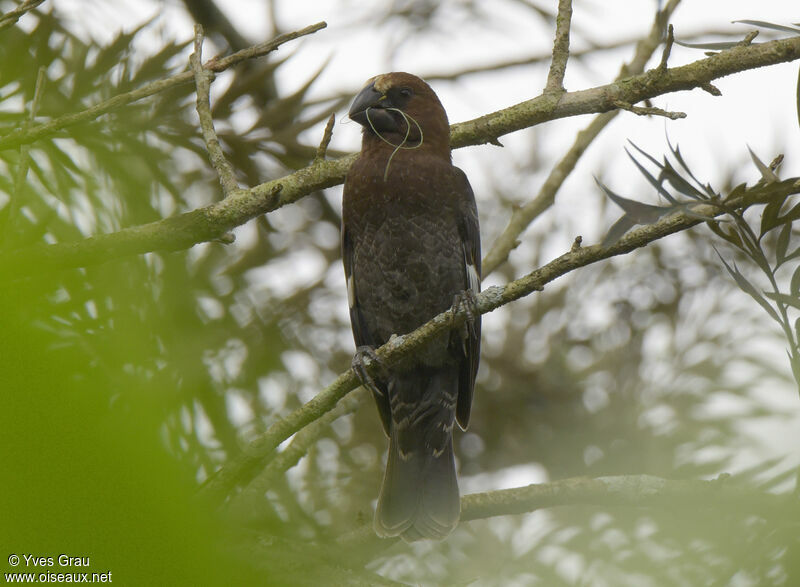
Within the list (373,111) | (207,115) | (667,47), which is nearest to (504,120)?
(667,47)

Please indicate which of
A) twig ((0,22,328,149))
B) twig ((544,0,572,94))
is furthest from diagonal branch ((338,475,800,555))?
twig ((0,22,328,149))

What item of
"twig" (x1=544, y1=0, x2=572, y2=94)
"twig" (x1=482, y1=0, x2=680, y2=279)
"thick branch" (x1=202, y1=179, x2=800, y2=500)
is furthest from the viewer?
"twig" (x1=482, y1=0, x2=680, y2=279)

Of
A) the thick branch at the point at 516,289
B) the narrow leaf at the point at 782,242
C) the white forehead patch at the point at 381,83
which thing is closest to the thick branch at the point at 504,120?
the thick branch at the point at 516,289

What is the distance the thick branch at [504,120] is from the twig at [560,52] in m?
0.06

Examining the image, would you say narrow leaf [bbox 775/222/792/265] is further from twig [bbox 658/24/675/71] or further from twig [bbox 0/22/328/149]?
twig [bbox 0/22/328/149]

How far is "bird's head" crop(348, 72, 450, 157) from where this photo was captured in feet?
10.8

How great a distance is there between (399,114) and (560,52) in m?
1.15

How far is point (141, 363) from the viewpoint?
449mm

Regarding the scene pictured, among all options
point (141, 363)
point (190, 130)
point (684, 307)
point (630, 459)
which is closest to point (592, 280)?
point (684, 307)

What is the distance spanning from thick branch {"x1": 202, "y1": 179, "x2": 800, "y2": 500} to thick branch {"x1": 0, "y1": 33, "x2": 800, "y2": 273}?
46 cm

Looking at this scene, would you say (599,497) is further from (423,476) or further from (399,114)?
(399,114)

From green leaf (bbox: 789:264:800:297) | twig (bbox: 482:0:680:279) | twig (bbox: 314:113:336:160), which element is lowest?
green leaf (bbox: 789:264:800:297)

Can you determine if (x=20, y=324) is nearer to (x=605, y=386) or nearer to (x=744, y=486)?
(x=744, y=486)

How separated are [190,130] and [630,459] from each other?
183cm
